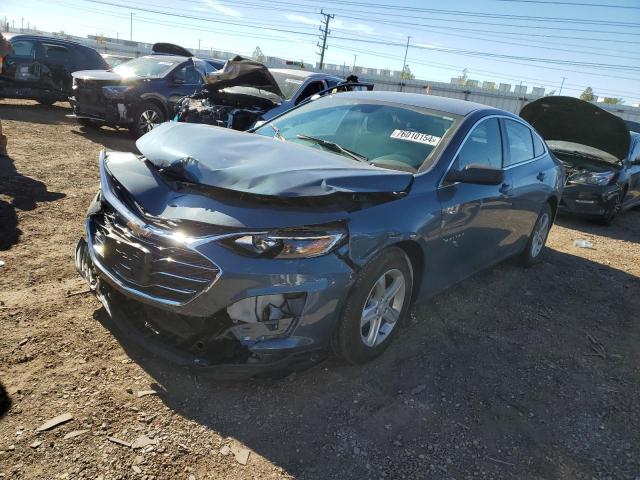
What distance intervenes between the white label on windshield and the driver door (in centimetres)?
20

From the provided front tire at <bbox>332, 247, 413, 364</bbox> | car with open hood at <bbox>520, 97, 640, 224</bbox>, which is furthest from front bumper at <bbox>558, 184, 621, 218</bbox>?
front tire at <bbox>332, 247, 413, 364</bbox>

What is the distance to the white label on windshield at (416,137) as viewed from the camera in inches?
142

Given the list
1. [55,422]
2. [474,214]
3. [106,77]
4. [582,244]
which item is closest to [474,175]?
[474,214]

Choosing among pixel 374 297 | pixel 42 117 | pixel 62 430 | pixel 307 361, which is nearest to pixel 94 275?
pixel 62 430

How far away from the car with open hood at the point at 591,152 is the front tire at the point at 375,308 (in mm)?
5977

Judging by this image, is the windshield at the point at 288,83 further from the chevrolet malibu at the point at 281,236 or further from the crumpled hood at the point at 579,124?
the chevrolet malibu at the point at 281,236

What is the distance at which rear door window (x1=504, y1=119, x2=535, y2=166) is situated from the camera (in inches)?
180

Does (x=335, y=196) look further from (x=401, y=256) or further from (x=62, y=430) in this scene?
(x=62, y=430)

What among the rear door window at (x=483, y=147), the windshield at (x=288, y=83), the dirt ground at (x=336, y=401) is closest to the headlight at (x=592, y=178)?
the dirt ground at (x=336, y=401)

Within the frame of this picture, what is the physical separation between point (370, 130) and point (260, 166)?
1.30 metres

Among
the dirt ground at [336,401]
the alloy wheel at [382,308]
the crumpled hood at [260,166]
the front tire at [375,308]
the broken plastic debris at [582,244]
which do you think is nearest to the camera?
the dirt ground at [336,401]

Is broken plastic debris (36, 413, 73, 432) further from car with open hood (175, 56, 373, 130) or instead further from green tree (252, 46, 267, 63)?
green tree (252, 46, 267, 63)

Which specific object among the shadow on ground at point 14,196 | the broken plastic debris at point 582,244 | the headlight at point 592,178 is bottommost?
the broken plastic debris at point 582,244

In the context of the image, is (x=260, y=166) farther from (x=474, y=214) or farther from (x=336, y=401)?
(x=474, y=214)
